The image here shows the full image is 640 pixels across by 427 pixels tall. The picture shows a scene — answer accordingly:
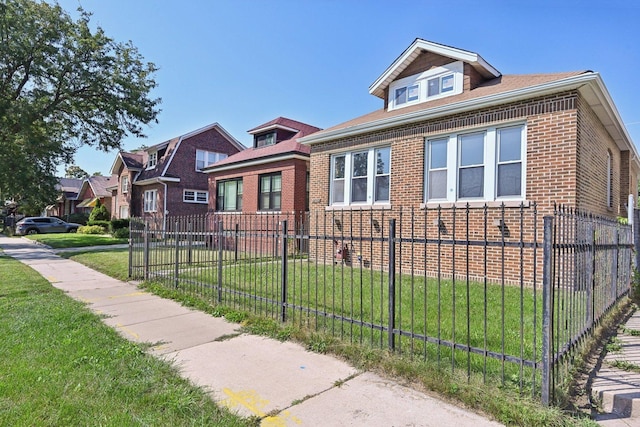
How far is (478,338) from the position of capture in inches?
173

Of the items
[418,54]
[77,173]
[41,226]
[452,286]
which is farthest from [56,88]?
[77,173]

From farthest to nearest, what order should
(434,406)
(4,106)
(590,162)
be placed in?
(4,106) < (590,162) < (434,406)

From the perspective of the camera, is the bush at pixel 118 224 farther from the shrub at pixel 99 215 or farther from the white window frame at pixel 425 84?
the white window frame at pixel 425 84

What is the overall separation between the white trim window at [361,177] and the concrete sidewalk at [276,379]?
21.4ft

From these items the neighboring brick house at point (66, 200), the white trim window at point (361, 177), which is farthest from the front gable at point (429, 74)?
the neighboring brick house at point (66, 200)

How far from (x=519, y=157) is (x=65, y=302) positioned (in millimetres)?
9787

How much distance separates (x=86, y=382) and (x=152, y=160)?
90.2ft

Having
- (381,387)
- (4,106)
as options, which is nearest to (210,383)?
(381,387)

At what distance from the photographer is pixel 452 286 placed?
4.65 metres

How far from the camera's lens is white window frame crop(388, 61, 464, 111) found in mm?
10406

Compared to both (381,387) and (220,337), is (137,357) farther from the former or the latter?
(381,387)

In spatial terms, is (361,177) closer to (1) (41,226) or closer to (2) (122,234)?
(2) (122,234)

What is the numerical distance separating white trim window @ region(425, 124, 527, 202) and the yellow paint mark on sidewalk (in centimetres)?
721

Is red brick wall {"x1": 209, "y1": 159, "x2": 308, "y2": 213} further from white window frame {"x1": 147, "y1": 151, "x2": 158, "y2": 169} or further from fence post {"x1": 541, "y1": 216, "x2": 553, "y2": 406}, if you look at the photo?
white window frame {"x1": 147, "y1": 151, "x2": 158, "y2": 169}
